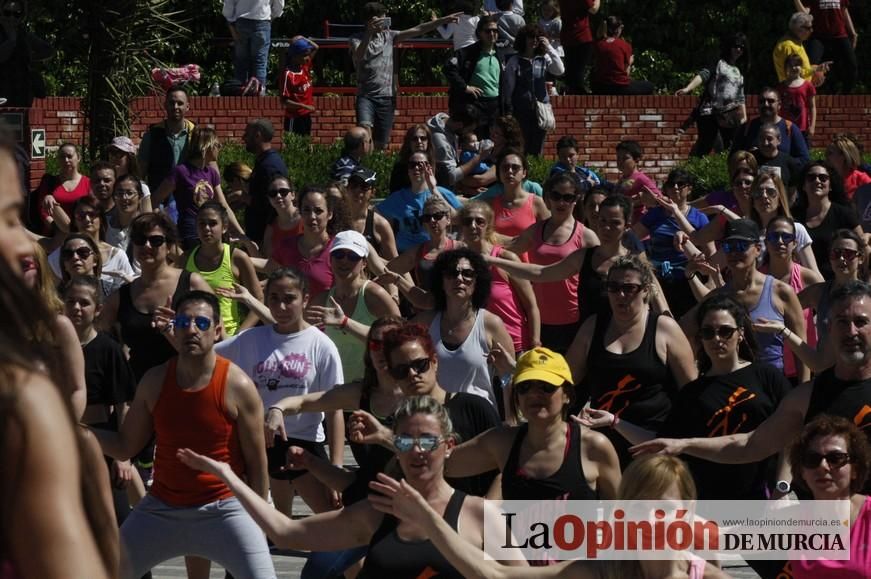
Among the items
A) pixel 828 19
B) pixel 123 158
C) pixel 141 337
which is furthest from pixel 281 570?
pixel 828 19

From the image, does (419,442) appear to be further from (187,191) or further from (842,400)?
(187,191)

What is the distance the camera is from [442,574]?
211 inches

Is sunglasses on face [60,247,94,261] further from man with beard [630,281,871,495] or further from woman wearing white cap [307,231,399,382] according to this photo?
man with beard [630,281,871,495]

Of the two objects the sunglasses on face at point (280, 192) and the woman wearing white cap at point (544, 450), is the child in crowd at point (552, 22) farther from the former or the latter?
the woman wearing white cap at point (544, 450)

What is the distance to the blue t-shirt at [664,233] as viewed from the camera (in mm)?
11320

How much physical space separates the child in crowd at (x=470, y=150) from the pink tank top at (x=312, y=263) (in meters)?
4.04

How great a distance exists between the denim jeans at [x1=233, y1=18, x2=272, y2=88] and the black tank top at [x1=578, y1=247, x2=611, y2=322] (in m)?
9.01

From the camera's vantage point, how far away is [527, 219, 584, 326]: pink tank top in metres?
10.0

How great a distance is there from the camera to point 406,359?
22.0 ft

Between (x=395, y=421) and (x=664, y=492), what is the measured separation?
3.47 feet

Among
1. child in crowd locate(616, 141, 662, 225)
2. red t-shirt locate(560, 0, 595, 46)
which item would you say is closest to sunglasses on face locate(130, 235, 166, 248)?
child in crowd locate(616, 141, 662, 225)

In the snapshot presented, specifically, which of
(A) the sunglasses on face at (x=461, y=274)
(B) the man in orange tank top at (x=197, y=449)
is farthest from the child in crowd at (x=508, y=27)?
(B) the man in orange tank top at (x=197, y=449)

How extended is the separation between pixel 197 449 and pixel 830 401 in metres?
2.64


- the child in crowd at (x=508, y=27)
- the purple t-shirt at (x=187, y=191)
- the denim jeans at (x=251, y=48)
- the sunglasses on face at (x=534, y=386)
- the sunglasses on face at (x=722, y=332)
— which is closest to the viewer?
the sunglasses on face at (x=534, y=386)
